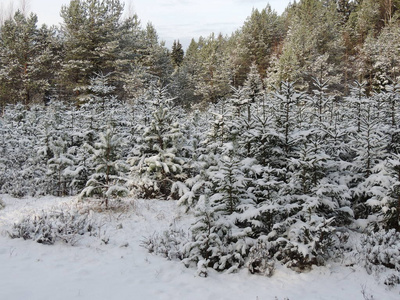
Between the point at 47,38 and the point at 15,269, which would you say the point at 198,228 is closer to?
the point at 15,269

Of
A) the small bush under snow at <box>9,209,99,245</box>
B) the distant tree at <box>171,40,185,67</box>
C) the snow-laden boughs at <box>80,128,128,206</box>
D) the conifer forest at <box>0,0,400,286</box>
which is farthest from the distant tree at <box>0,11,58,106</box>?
the distant tree at <box>171,40,185,67</box>

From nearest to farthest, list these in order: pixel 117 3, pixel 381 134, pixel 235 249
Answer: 1. pixel 235 249
2. pixel 381 134
3. pixel 117 3

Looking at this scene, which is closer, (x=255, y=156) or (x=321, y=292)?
(x=321, y=292)

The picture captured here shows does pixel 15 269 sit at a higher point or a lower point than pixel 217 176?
lower

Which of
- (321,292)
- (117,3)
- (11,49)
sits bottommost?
(321,292)

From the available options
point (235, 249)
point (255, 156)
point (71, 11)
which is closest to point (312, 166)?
point (255, 156)

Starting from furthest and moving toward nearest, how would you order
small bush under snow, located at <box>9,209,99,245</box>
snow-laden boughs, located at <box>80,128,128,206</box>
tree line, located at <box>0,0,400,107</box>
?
tree line, located at <box>0,0,400,107</box> → snow-laden boughs, located at <box>80,128,128,206</box> → small bush under snow, located at <box>9,209,99,245</box>

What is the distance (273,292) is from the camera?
4.46m

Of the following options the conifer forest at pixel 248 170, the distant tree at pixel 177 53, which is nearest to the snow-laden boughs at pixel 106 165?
the conifer forest at pixel 248 170

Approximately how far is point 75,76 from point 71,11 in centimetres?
520

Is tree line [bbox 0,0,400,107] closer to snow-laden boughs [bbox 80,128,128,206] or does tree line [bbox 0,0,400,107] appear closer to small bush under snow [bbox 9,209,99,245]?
snow-laden boughs [bbox 80,128,128,206]

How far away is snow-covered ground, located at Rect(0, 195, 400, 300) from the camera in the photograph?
4254 mm

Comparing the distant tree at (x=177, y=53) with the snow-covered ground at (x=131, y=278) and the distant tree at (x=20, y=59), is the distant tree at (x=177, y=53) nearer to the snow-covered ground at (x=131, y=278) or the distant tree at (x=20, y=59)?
the distant tree at (x=20, y=59)

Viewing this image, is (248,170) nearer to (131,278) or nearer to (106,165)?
(131,278)
